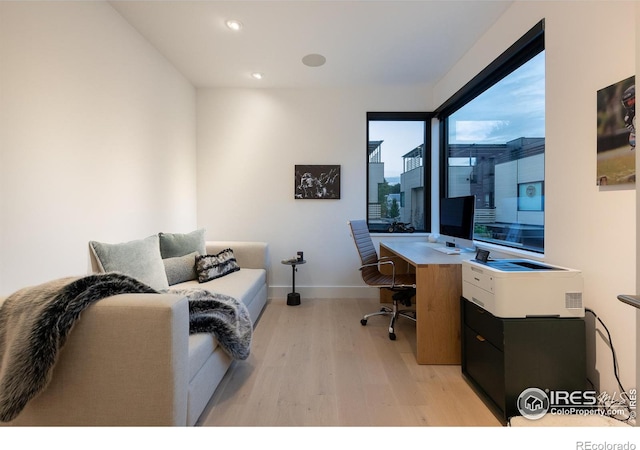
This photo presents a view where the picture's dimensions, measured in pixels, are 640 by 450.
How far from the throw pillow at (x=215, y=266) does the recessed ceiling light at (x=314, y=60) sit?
7.34 ft

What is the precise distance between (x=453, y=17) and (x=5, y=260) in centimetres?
346

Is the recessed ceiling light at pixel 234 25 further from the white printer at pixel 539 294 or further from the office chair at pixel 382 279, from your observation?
the white printer at pixel 539 294

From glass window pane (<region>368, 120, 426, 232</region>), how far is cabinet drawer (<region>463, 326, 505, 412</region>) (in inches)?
80.4

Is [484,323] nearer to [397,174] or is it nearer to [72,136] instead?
[397,174]

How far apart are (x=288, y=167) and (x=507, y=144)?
2.40 meters

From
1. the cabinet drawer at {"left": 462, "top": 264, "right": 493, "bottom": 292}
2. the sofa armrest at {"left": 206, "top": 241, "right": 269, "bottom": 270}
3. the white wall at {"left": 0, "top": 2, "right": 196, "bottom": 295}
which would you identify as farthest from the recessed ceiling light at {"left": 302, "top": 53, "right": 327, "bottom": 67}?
the cabinet drawer at {"left": 462, "top": 264, "right": 493, "bottom": 292}

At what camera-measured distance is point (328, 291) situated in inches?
143

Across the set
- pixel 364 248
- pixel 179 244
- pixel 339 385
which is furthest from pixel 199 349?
pixel 364 248

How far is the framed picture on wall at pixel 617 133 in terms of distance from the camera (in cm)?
130

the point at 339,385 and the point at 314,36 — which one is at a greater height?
the point at 314,36

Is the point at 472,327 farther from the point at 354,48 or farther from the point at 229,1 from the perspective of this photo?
the point at 229,1

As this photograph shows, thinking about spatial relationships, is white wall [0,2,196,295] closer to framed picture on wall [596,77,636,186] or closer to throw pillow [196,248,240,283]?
throw pillow [196,248,240,283]

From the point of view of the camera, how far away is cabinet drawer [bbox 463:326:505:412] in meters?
1.48

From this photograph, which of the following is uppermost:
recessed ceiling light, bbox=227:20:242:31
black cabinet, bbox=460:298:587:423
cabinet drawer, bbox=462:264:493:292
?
recessed ceiling light, bbox=227:20:242:31
